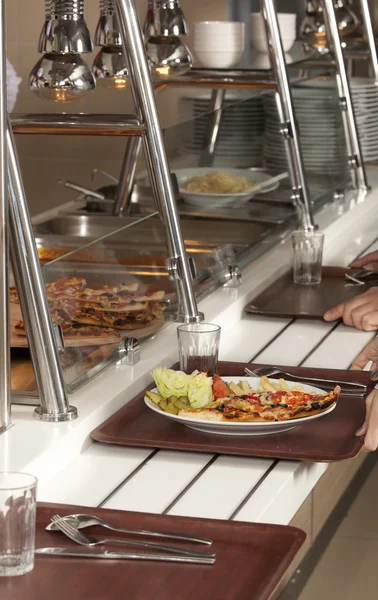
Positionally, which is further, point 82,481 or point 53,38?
point 53,38

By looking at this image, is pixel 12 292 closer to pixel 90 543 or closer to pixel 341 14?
pixel 90 543

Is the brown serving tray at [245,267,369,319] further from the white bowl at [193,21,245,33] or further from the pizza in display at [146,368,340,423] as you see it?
the white bowl at [193,21,245,33]

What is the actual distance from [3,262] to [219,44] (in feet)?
6.12

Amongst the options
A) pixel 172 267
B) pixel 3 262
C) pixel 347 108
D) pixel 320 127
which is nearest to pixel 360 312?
pixel 172 267

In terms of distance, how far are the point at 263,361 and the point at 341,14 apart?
7.47 feet

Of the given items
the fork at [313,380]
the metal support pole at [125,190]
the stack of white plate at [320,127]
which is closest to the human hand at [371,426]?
the fork at [313,380]

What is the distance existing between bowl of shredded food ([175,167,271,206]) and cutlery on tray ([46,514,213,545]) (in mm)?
1082

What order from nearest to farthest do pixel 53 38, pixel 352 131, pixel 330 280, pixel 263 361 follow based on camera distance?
pixel 53 38
pixel 263 361
pixel 330 280
pixel 352 131

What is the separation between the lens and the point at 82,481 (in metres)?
1.25

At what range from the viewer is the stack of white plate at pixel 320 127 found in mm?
2951

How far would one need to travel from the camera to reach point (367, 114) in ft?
11.6

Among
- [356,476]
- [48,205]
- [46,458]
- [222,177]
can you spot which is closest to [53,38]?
[46,458]

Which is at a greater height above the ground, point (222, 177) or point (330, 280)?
point (222, 177)

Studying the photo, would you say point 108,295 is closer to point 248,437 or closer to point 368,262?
point 248,437
